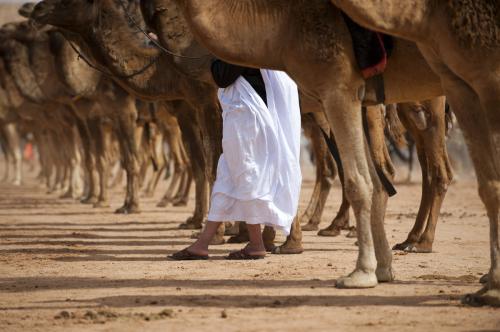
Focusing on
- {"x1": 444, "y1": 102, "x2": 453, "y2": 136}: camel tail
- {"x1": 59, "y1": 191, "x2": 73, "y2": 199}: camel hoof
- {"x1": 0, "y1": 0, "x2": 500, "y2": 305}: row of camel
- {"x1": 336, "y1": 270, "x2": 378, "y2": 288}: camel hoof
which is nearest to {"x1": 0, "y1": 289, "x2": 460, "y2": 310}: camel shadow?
{"x1": 336, "y1": 270, "x2": 378, "y2": 288}: camel hoof

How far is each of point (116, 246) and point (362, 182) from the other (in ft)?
17.0

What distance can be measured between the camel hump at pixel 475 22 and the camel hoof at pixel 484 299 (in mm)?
1636

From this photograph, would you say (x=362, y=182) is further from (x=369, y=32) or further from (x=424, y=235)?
(x=424, y=235)

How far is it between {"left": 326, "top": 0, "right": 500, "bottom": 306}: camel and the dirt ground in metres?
0.71

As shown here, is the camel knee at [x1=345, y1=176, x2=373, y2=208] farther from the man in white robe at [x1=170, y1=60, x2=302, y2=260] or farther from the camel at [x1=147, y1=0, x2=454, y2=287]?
the man in white robe at [x1=170, y1=60, x2=302, y2=260]

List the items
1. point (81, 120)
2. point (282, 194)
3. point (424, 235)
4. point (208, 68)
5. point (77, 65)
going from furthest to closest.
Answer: point (81, 120) → point (77, 65) → point (208, 68) → point (424, 235) → point (282, 194)

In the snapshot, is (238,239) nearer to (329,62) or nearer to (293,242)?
(293,242)

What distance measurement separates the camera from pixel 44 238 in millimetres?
14047

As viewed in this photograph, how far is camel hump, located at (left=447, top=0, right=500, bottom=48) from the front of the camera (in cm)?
699

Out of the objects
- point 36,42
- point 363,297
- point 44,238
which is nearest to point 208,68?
point 44,238

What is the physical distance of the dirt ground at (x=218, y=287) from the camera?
6793 mm

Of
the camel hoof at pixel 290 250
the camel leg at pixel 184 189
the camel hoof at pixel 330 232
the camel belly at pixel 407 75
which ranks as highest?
the camel belly at pixel 407 75

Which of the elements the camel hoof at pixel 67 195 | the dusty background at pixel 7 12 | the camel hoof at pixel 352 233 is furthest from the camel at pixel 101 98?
the dusty background at pixel 7 12

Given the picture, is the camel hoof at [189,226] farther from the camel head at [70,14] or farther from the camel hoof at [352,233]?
the camel head at [70,14]
